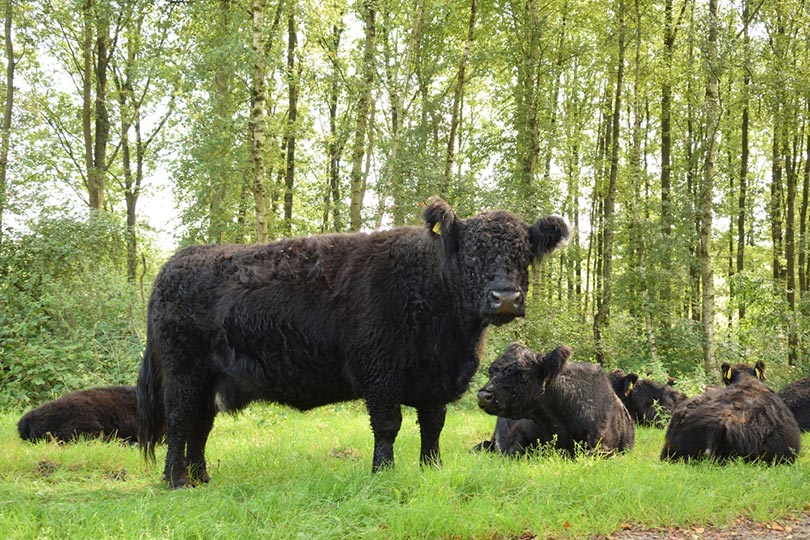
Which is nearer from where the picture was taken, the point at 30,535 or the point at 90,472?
the point at 30,535

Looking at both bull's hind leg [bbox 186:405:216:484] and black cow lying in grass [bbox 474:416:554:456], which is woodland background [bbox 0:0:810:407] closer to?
black cow lying in grass [bbox 474:416:554:456]

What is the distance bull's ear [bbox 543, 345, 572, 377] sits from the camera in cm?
809

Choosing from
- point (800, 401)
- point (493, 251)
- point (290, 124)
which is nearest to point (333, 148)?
point (290, 124)

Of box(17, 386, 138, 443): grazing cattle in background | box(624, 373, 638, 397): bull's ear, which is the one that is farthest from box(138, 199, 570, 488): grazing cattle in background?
box(624, 373, 638, 397): bull's ear

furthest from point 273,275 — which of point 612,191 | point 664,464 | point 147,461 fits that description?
point 612,191

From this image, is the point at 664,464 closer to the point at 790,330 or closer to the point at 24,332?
the point at 24,332

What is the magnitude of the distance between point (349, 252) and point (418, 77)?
2436 cm

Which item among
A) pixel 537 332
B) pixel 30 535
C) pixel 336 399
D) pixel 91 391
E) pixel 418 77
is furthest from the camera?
pixel 418 77

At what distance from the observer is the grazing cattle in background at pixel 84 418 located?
9.24 metres

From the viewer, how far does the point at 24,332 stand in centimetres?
1393

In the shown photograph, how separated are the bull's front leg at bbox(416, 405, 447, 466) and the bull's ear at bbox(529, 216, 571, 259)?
181 cm

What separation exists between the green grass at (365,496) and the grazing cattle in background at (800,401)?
9.07 ft

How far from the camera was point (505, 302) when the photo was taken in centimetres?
557

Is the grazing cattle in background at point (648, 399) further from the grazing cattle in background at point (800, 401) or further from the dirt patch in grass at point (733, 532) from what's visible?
the dirt patch in grass at point (733, 532)
